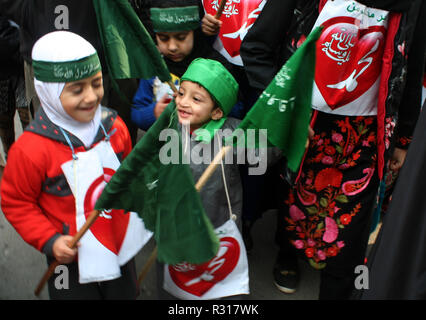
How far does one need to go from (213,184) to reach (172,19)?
0.94 metres

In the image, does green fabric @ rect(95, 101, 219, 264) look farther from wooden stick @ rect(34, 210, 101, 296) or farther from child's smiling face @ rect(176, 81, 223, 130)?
child's smiling face @ rect(176, 81, 223, 130)

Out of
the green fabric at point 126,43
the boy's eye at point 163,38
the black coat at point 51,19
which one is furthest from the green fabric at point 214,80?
the black coat at point 51,19

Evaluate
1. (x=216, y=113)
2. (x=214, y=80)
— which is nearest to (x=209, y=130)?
(x=216, y=113)

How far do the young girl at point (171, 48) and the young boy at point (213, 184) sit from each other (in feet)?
1.23

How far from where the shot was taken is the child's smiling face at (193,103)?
193 cm

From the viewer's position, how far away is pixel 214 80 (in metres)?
1.92

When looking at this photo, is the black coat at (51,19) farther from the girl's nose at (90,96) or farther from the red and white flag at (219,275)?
the red and white flag at (219,275)

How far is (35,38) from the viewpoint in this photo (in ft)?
8.11

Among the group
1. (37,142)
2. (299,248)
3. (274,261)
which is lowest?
(274,261)

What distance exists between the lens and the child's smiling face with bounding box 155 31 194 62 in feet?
7.70

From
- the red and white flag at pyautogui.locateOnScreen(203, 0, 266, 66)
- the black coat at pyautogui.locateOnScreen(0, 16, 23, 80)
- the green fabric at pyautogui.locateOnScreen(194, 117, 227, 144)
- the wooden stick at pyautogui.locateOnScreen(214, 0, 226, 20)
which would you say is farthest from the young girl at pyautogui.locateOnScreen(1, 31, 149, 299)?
the black coat at pyautogui.locateOnScreen(0, 16, 23, 80)
